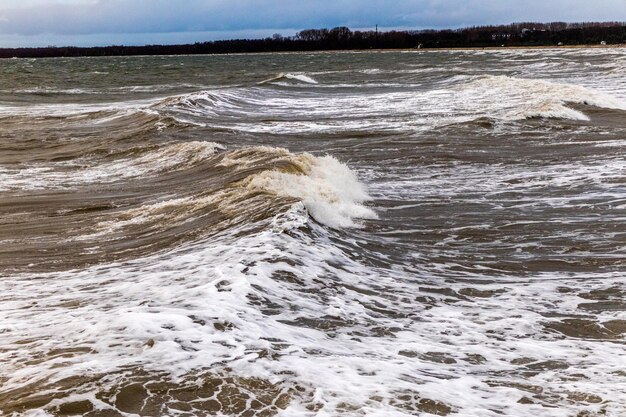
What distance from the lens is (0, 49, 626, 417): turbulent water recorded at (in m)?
4.95

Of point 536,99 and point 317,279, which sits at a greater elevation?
point 317,279

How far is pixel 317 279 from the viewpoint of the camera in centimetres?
750

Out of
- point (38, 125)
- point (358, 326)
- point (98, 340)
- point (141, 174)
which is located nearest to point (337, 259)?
point (358, 326)

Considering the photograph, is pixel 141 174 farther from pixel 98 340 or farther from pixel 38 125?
pixel 38 125

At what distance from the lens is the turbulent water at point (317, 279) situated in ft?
16.3

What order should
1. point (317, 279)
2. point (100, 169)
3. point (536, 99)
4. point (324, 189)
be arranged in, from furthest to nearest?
point (536, 99) < point (100, 169) < point (324, 189) < point (317, 279)

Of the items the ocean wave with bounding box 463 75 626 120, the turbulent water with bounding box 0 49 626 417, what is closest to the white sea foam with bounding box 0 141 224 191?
the turbulent water with bounding box 0 49 626 417

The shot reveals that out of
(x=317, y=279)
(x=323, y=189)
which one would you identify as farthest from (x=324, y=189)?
(x=317, y=279)

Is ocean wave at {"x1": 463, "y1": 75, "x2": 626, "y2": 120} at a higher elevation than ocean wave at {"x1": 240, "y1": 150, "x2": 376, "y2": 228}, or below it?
below

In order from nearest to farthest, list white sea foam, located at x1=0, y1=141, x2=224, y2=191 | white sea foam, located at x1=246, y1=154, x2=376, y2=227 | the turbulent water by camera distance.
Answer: the turbulent water → white sea foam, located at x1=246, y1=154, x2=376, y2=227 → white sea foam, located at x1=0, y1=141, x2=224, y2=191

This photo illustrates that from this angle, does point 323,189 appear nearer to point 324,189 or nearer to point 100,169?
point 324,189

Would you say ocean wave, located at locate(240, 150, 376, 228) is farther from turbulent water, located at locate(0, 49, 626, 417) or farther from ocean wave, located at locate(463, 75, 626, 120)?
ocean wave, located at locate(463, 75, 626, 120)

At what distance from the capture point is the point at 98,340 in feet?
18.3

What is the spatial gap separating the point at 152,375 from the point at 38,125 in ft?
70.3
